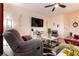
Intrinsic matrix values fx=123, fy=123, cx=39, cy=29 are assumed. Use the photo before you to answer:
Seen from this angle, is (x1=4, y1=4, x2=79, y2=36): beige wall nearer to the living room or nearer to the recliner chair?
the living room

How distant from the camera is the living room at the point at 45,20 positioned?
3822 millimetres

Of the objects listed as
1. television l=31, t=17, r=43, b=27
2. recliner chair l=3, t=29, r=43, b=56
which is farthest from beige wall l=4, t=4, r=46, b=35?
recliner chair l=3, t=29, r=43, b=56

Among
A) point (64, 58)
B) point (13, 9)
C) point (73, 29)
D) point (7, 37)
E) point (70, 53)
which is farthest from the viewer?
point (73, 29)

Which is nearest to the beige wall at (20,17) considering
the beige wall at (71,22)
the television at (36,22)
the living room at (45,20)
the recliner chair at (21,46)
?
the living room at (45,20)

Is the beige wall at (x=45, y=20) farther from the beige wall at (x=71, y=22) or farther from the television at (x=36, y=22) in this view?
the television at (x=36, y=22)

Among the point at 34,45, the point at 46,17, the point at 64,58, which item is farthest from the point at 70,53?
the point at 46,17

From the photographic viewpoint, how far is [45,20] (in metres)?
4.08

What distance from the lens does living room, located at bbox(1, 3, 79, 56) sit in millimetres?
3822

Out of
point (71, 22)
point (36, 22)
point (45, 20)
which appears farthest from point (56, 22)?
point (36, 22)

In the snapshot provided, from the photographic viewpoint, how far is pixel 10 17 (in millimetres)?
3801

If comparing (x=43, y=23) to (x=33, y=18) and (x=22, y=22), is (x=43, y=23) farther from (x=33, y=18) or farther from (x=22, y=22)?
(x=22, y=22)

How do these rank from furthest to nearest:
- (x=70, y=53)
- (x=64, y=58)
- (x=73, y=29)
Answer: (x=73, y=29), (x=70, y=53), (x=64, y=58)

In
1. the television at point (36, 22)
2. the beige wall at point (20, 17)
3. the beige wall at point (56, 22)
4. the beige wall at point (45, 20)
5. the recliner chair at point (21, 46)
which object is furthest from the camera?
the television at point (36, 22)

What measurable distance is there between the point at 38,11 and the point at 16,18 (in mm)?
736
